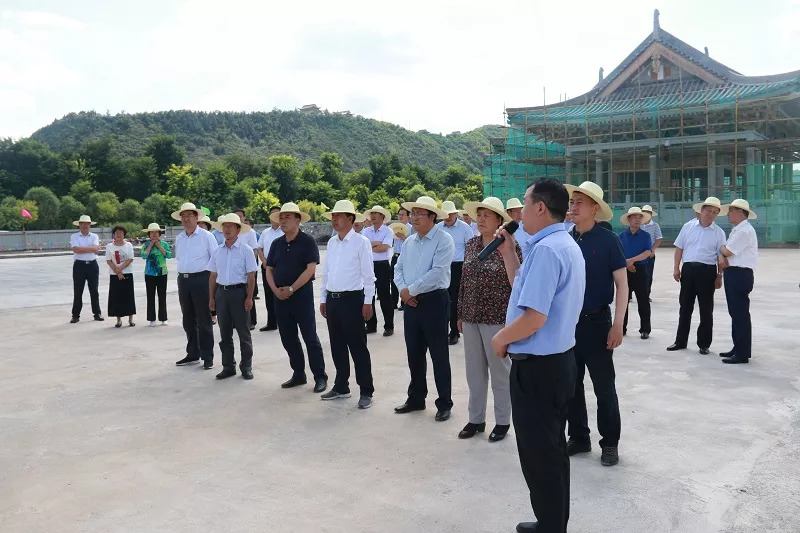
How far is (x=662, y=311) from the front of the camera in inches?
423

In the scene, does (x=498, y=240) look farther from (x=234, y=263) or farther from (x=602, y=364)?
(x=234, y=263)

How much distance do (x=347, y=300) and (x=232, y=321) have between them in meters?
1.80

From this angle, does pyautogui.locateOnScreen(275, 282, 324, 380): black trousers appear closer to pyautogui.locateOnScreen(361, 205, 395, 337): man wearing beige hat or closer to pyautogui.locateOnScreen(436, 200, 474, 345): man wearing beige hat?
pyautogui.locateOnScreen(436, 200, 474, 345): man wearing beige hat

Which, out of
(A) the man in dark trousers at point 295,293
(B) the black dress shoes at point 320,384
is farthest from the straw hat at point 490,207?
(B) the black dress shoes at point 320,384

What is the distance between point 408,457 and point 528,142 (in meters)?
32.0

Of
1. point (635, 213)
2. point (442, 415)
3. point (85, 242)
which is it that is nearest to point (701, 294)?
point (635, 213)

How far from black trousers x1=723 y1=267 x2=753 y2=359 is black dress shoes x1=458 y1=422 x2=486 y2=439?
3.67m

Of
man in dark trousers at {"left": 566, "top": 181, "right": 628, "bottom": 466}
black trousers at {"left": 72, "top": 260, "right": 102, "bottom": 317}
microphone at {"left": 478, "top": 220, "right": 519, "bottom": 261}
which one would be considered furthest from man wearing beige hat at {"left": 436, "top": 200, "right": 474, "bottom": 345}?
black trousers at {"left": 72, "top": 260, "right": 102, "bottom": 317}

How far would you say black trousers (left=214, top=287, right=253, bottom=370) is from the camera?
22.7 feet

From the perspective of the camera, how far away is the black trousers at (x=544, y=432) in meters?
2.97

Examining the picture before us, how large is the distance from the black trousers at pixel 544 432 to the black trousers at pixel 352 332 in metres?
2.91

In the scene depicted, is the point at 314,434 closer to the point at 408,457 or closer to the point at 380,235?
the point at 408,457

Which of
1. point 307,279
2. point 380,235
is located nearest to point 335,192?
point 380,235

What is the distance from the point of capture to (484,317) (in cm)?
482
